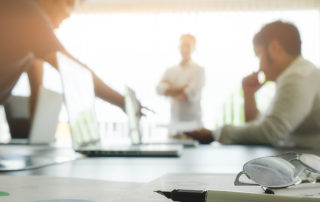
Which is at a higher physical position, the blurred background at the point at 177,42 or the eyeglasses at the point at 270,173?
the blurred background at the point at 177,42

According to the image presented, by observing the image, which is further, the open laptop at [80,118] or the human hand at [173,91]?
the human hand at [173,91]

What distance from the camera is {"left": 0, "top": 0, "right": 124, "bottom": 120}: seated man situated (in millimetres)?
994

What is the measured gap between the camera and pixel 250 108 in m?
2.46

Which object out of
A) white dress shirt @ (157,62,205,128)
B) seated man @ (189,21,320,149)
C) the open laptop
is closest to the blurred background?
white dress shirt @ (157,62,205,128)

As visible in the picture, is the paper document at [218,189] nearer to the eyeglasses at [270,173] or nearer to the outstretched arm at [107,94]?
the eyeglasses at [270,173]

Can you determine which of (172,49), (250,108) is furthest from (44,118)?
(172,49)

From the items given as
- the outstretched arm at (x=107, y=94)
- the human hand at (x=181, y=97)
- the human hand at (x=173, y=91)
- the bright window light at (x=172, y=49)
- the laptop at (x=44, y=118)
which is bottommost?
the laptop at (x=44, y=118)

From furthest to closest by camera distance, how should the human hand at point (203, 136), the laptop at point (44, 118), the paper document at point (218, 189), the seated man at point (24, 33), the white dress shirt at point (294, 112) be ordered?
the human hand at point (203, 136) < the white dress shirt at point (294, 112) < the laptop at point (44, 118) < the seated man at point (24, 33) < the paper document at point (218, 189)

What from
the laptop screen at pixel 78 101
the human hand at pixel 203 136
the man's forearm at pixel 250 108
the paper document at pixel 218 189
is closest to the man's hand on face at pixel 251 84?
the man's forearm at pixel 250 108

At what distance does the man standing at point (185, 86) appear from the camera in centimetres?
350

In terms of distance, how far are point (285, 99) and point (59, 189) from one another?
55.5 inches

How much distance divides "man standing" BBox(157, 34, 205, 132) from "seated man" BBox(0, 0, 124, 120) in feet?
7.21

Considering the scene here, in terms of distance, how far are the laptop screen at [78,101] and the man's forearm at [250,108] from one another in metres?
1.41

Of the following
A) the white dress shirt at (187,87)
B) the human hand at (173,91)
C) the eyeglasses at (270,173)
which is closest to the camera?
the eyeglasses at (270,173)
